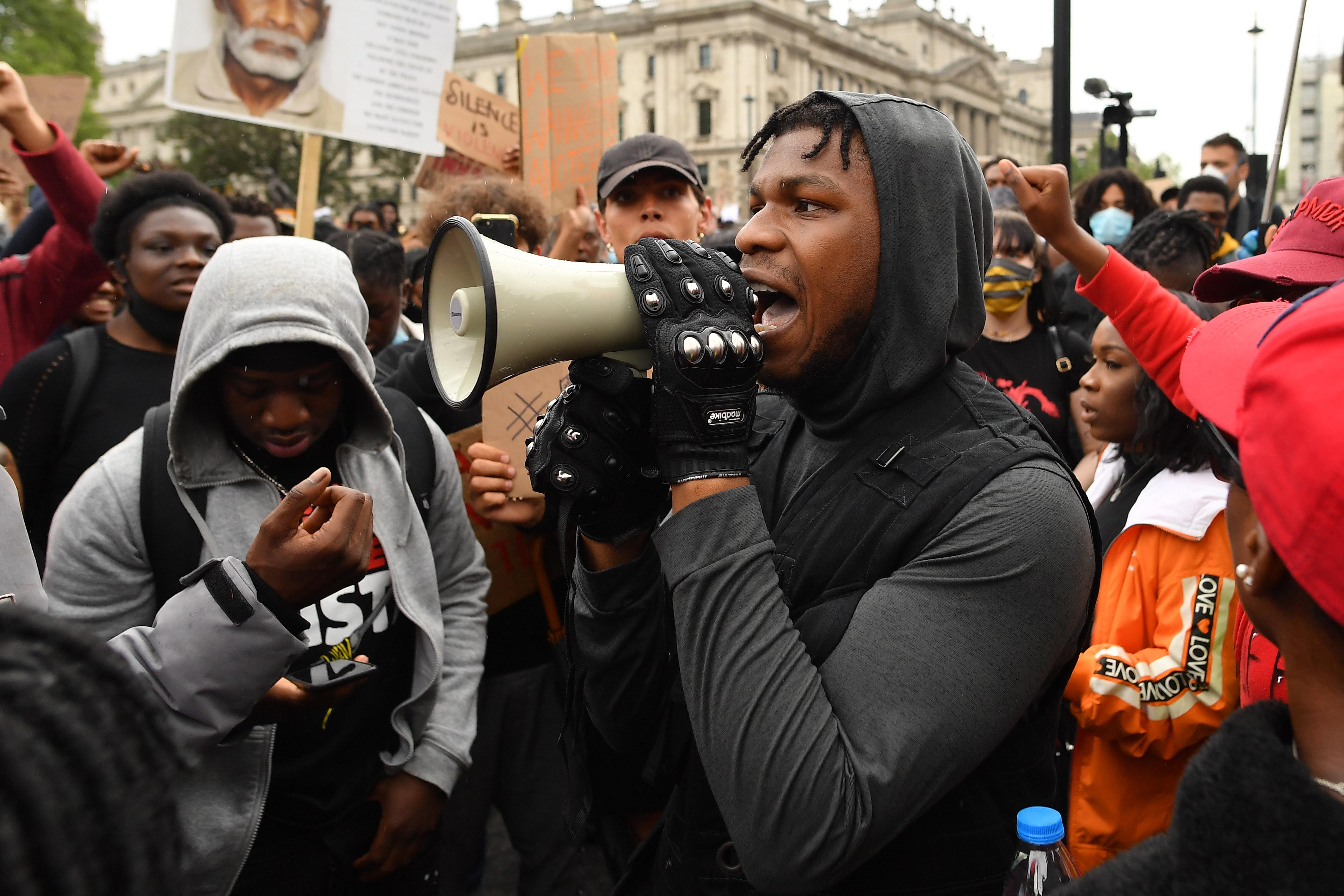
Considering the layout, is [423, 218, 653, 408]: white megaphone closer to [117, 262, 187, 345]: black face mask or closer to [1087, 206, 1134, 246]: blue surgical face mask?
[117, 262, 187, 345]: black face mask

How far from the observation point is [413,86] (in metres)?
4.87

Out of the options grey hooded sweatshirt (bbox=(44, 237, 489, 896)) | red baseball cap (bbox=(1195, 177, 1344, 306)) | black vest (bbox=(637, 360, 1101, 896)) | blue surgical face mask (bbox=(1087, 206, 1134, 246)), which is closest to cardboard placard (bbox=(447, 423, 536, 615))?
grey hooded sweatshirt (bbox=(44, 237, 489, 896))

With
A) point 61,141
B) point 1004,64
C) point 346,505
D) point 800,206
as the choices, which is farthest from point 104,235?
point 1004,64

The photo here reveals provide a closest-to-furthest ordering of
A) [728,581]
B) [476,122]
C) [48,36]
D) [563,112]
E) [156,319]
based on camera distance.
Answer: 1. [728,581]
2. [156,319]
3. [563,112]
4. [476,122]
5. [48,36]

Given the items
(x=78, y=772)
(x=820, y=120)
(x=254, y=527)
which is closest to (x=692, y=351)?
(x=820, y=120)

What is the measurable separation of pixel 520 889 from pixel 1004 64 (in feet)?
397

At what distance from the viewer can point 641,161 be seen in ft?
12.5

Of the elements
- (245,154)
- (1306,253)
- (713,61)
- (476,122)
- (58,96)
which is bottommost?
(1306,253)

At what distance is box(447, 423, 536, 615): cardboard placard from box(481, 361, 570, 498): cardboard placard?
8.0 inches

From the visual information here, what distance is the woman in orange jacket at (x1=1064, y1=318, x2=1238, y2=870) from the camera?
7.06 ft

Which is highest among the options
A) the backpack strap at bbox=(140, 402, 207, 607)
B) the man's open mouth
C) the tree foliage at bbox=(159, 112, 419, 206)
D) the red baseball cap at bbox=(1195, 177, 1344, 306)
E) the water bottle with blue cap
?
the tree foliage at bbox=(159, 112, 419, 206)

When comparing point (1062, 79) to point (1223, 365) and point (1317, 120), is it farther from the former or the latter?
point (1317, 120)

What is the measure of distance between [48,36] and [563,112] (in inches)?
1074

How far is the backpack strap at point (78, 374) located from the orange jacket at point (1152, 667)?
9.52ft
